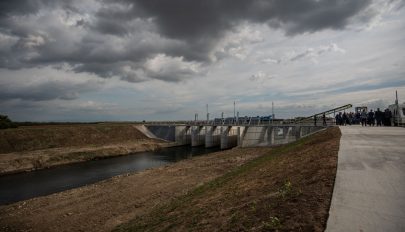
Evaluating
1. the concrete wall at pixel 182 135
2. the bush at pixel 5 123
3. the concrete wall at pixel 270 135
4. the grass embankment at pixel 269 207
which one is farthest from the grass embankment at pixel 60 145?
the grass embankment at pixel 269 207

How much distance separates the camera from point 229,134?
7094 cm

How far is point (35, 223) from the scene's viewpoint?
18.4m

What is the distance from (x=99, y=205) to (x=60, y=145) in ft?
160

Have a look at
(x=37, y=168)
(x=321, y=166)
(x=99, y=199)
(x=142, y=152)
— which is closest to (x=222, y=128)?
(x=142, y=152)

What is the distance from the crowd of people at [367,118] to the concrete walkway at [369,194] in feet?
80.4

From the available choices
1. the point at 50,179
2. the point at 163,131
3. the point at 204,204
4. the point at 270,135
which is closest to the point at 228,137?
the point at 270,135

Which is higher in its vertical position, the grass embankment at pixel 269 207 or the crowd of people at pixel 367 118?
the crowd of people at pixel 367 118

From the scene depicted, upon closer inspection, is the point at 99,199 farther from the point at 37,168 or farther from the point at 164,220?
the point at 37,168

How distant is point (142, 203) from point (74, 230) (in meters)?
4.53

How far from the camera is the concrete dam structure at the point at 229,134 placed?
170 ft

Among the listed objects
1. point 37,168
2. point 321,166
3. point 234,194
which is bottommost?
point 37,168

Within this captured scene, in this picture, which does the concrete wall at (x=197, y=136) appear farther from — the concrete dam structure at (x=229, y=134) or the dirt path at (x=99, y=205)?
the dirt path at (x=99, y=205)

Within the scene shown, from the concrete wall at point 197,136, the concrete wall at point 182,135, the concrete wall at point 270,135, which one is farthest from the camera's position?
the concrete wall at point 182,135

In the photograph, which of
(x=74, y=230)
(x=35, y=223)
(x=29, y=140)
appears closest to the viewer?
(x=74, y=230)
